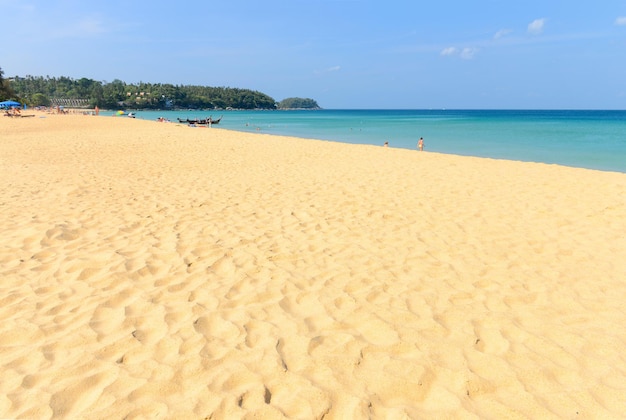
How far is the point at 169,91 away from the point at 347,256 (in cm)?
16742

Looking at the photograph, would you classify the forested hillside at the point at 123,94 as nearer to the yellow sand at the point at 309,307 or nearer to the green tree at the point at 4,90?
the green tree at the point at 4,90

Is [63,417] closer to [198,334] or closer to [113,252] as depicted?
[198,334]

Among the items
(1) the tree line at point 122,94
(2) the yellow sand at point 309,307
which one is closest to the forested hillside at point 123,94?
(1) the tree line at point 122,94

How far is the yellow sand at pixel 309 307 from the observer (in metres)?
2.31

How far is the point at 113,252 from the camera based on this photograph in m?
4.37

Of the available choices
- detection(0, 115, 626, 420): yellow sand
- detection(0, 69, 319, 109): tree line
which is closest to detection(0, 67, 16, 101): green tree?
detection(0, 69, 319, 109): tree line

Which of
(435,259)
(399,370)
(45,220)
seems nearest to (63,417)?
(399,370)

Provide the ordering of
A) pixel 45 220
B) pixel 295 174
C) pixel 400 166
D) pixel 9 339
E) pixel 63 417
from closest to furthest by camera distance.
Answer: pixel 63 417
pixel 9 339
pixel 45 220
pixel 295 174
pixel 400 166

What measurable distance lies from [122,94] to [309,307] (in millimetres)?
157782

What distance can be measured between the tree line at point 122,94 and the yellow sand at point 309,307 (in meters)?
113

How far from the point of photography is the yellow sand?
2.31 m

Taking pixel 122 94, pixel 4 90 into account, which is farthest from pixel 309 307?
pixel 122 94

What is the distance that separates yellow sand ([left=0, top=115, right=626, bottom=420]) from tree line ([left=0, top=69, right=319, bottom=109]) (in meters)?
113

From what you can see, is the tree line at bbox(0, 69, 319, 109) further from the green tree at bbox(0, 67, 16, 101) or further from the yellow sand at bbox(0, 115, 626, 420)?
the yellow sand at bbox(0, 115, 626, 420)
